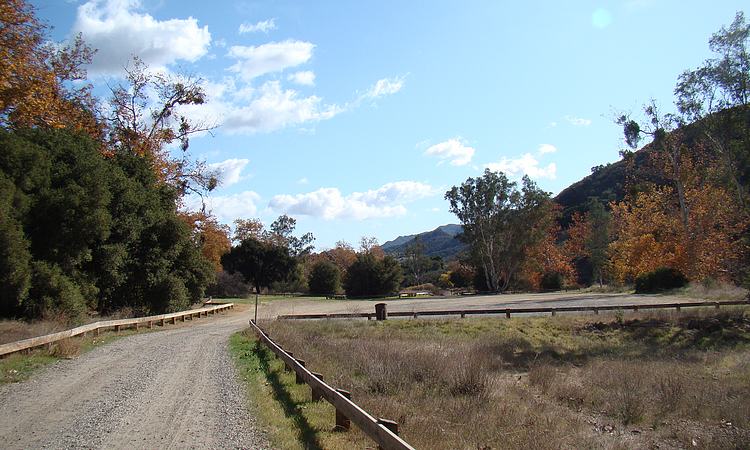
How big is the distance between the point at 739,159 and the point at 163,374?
27.1 metres

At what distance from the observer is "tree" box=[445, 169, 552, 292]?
2933 inches

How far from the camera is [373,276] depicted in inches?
2618

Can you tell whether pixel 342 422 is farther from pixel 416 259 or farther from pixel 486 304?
pixel 416 259

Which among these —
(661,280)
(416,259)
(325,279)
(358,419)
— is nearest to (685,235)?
(661,280)

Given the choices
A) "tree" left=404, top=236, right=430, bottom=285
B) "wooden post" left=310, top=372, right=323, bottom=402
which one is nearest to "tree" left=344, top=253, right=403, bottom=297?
"tree" left=404, top=236, right=430, bottom=285

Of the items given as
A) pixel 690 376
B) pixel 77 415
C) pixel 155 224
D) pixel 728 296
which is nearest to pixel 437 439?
pixel 77 415

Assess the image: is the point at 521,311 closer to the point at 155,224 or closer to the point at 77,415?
the point at 155,224

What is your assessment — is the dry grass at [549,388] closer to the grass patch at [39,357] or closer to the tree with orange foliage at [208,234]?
the grass patch at [39,357]

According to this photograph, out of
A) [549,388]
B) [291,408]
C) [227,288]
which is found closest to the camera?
[291,408]

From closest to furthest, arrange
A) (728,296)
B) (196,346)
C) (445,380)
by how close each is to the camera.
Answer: (445,380)
(196,346)
(728,296)

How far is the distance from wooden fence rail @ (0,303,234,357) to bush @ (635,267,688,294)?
36.8 meters

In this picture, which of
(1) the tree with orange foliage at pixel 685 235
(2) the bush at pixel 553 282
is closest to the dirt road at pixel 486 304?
(1) the tree with orange foliage at pixel 685 235

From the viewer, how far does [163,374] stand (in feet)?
41.5

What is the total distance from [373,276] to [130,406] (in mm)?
57601
